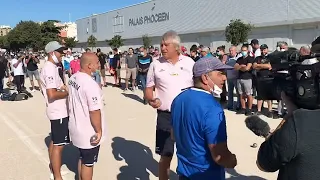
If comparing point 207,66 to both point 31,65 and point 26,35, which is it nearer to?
point 31,65

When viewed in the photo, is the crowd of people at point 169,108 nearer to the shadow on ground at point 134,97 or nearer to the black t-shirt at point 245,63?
the black t-shirt at point 245,63

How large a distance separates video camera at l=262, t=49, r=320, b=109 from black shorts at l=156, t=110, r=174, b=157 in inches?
83.2

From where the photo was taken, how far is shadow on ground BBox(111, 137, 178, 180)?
4734 millimetres

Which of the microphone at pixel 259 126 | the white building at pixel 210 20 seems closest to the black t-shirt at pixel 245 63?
the microphone at pixel 259 126

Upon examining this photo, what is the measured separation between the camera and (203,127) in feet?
7.48

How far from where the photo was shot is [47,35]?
80.6 m

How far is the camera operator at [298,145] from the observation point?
147 cm

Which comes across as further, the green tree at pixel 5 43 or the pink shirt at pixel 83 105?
the green tree at pixel 5 43

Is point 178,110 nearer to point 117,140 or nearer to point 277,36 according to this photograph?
point 117,140

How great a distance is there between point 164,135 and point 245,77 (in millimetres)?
4850

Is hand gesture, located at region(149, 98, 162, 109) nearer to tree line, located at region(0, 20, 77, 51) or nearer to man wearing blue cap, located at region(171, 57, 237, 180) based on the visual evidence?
man wearing blue cap, located at region(171, 57, 237, 180)

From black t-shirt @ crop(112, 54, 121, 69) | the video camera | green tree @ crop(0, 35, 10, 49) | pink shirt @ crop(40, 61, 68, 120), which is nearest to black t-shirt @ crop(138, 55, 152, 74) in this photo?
black t-shirt @ crop(112, 54, 121, 69)

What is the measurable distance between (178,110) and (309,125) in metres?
1.13

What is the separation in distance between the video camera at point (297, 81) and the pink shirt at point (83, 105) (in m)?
2.04
